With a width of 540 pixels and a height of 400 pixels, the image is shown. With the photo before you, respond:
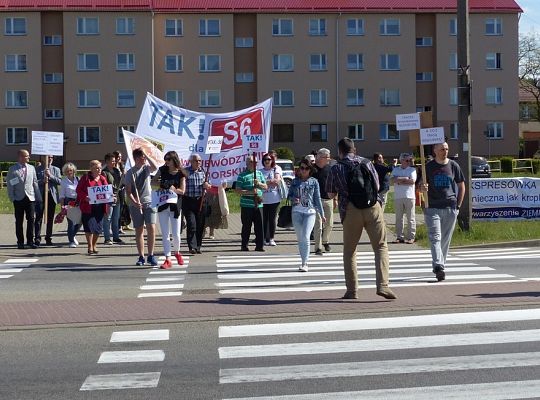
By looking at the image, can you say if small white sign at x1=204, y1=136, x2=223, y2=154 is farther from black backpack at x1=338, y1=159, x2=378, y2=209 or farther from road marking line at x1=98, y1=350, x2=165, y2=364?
road marking line at x1=98, y1=350, x2=165, y2=364

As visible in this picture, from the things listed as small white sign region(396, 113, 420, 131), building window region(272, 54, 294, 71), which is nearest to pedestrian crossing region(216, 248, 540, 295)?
small white sign region(396, 113, 420, 131)

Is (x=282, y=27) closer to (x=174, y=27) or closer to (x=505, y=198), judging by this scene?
(x=174, y=27)

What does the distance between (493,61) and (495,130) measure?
4849 mm

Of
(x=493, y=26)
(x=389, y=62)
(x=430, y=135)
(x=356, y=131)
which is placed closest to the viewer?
(x=430, y=135)

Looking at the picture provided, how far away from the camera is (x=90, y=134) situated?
6569 cm

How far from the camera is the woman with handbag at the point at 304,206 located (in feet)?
48.6

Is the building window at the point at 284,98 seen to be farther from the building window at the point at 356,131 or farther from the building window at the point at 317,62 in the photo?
the building window at the point at 356,131

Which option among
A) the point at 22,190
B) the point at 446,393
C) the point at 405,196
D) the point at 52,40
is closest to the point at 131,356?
the point at 446,393

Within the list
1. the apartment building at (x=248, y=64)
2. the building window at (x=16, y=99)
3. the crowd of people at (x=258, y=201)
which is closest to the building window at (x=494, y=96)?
the apartment building at (x=248, y=64)

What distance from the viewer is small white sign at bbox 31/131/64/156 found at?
2017 centimetres

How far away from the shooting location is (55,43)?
65.1 metres

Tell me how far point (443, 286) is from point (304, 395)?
19.8 feet

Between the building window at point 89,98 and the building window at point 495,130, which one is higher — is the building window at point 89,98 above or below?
above

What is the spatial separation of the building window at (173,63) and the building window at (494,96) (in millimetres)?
21596
